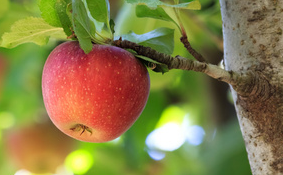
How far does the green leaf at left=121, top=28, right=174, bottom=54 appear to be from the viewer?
74 centimetres

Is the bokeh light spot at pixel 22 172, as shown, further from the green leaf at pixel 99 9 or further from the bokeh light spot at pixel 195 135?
the green leaf at pixel 99 9

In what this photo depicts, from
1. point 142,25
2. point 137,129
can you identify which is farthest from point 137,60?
point 137,129

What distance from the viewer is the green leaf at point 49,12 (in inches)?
25.3

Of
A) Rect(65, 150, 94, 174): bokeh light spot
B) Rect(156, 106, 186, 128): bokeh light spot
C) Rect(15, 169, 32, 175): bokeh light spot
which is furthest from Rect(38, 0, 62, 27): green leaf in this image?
Rect(156, 106, 186, 128): bokeh light spot

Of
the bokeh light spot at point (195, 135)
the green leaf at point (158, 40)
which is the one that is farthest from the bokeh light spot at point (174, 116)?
the green leaf at point (158, 40)

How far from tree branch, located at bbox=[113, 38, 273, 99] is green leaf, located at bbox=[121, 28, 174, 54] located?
8 centimetres

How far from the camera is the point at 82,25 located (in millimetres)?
613

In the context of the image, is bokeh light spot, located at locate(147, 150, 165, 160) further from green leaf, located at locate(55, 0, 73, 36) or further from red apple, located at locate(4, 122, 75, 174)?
green leaf, located at locate(55, 0, 73, 36)

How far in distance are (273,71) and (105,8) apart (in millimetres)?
289

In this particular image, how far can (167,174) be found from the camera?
172 cm

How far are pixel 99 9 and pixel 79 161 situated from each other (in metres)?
1.37

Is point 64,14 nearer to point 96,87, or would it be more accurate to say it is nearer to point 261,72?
point 96,87

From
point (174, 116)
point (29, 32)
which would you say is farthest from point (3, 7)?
point (174, 116)

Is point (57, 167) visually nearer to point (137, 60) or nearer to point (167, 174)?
point (167, 174)
